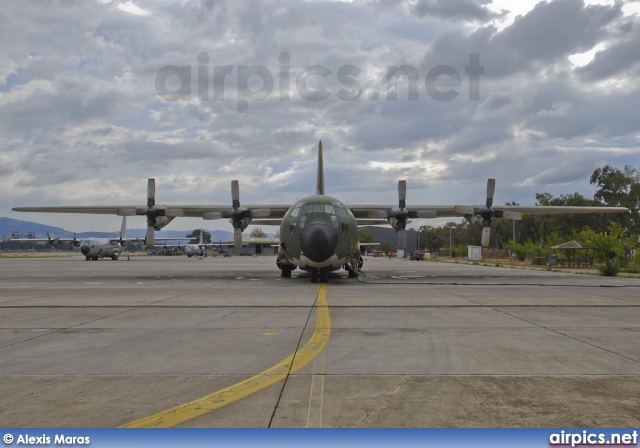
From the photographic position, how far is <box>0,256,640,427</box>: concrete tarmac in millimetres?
4578

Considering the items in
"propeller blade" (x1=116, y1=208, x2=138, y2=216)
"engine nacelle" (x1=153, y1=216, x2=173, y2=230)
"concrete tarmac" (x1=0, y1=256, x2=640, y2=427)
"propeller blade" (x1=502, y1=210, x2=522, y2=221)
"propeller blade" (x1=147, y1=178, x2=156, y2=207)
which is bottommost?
"concrete tarmac" (x1=0, y1=256, x2=640, y2=427)

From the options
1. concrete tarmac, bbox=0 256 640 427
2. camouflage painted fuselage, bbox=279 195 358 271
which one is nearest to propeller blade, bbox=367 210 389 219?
camouflage painted fuselage, bbox=279 195 358 271

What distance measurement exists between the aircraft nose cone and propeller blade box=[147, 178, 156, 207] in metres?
13.0

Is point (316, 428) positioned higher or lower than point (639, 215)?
lower

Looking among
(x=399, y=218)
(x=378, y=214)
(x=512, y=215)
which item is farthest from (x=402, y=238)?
(x=512, y=215)

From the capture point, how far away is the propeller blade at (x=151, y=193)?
3020 centimetres

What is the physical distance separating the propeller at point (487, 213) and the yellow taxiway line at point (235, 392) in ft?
Result: 77.1

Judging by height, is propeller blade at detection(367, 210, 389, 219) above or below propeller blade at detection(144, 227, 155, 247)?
above

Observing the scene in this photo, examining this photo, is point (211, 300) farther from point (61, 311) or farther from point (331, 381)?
point (331, 381)

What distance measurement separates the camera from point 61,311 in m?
12.4

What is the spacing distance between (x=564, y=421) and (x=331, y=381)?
236 cm

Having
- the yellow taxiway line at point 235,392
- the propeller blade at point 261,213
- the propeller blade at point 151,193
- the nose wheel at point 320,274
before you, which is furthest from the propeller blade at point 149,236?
the yellow taxiway line at point 235,392

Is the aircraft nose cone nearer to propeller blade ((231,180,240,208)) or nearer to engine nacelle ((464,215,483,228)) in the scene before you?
propeller blade ((231,180,240,208))

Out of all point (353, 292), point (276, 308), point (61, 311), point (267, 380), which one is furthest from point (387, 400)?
point (353, 292)
